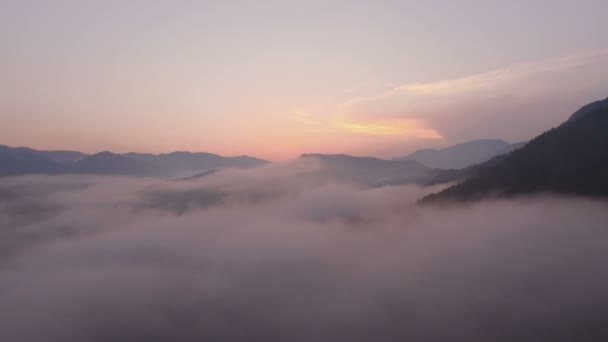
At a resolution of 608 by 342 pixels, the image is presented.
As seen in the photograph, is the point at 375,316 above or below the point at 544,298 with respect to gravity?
below

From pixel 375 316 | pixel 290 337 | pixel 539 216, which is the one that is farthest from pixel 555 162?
pixel 290 337

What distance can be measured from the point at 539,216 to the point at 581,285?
51.2 meters

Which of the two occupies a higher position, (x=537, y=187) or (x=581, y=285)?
(x=537, y=187)

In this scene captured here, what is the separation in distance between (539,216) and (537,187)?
16622 millimetres

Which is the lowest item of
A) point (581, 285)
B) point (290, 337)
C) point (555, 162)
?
point (290, 337)

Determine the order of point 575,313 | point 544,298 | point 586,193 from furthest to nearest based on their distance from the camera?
point 586,193 < point 544,298 < point 575,313

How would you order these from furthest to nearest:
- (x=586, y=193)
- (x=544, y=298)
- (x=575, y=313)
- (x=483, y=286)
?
(x=483, y=286) < (x=586, y=193) < (x=544, y=298) < (x=575, y=313)

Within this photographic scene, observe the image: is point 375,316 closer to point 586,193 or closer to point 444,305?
point 444,305

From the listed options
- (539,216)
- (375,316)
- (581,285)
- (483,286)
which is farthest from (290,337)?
(539,216)

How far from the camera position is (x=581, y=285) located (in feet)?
506

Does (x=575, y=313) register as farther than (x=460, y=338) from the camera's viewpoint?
No

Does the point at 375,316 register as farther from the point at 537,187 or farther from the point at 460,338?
the point at 537,187

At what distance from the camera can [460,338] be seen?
167 m

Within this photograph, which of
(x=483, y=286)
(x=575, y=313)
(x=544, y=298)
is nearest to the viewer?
(x=575, y=313)
